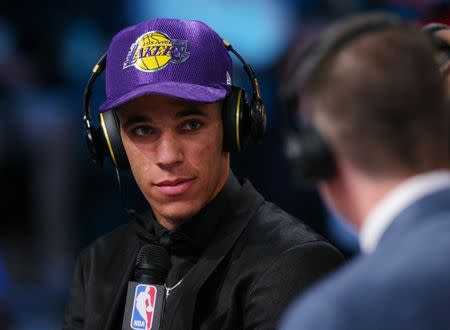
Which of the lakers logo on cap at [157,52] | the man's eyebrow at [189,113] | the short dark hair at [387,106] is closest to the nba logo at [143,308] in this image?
the man's eyebrow at [189,113]

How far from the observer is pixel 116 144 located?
7.90 ft

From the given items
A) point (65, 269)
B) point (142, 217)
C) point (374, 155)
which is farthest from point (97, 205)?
point (374, 155)

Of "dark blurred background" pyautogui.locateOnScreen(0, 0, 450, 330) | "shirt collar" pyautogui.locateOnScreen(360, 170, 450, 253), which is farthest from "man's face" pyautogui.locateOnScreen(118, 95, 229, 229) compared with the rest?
"dark blurred background" pyautogui.locateOnScreen(0, 0, 450, 330)

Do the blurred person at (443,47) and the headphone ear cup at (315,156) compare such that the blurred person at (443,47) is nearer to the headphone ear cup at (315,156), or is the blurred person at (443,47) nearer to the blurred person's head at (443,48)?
the blurred person's head at (443,48)

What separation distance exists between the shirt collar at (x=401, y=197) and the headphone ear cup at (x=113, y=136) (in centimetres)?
108

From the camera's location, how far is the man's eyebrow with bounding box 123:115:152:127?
7.77 ft

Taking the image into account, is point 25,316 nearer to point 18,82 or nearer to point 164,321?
point 18,82

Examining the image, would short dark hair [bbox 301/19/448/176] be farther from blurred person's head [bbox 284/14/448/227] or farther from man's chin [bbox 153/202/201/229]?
man's chin [bbox 153/202/201/229]

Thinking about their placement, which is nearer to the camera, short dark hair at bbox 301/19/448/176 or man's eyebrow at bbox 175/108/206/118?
short dark hair at bbox 301/19/448/176

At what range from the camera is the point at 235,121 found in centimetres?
234

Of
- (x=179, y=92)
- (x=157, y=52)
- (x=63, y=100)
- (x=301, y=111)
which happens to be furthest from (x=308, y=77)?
(x=63, y=100)

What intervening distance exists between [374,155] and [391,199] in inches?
2.8

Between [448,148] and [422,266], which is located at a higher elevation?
[448,148]

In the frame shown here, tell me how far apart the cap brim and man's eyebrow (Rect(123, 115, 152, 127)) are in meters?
0.06
